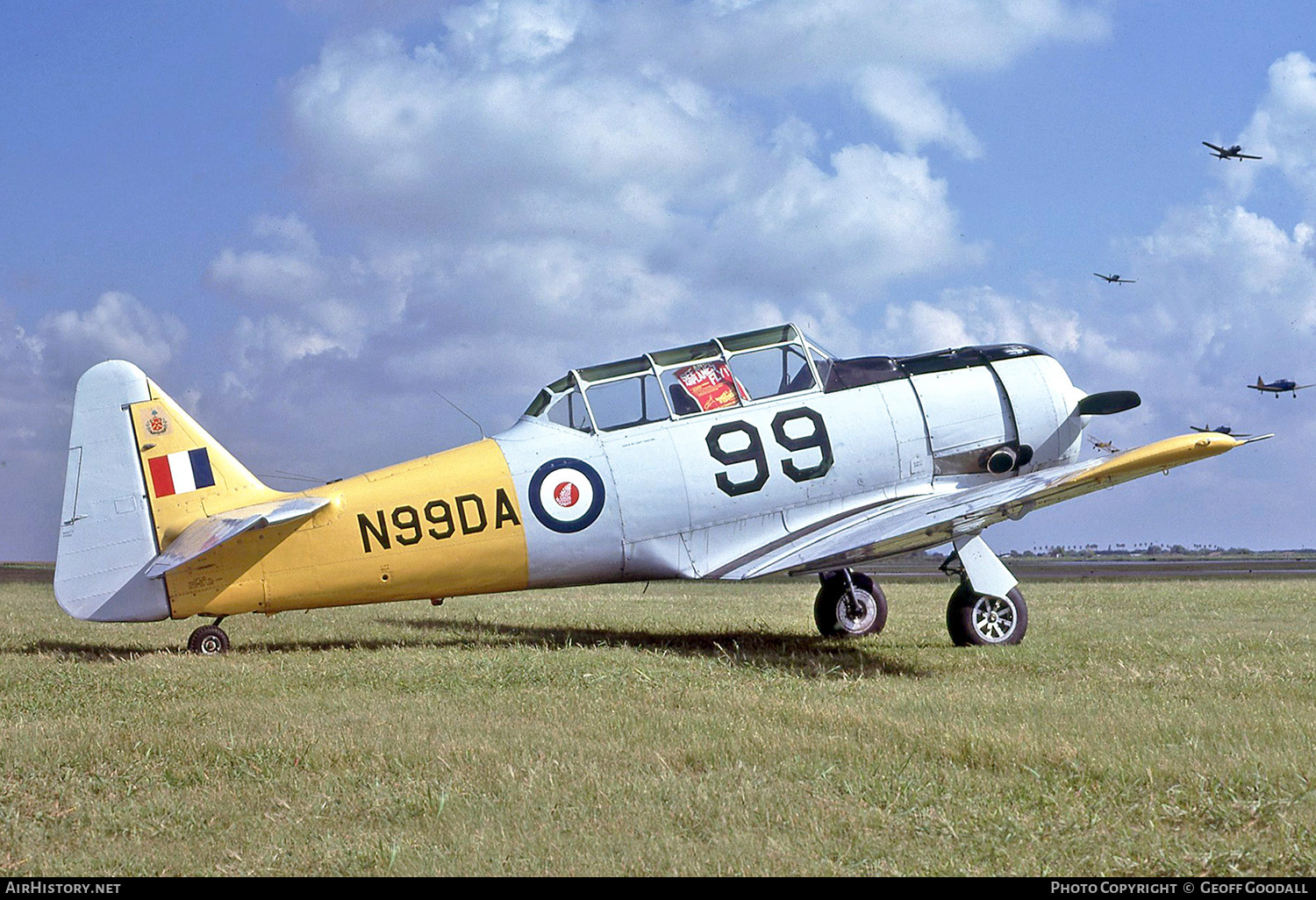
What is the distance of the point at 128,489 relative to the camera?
32.7 ft

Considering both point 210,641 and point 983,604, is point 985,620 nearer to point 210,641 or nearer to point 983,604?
point 983,604

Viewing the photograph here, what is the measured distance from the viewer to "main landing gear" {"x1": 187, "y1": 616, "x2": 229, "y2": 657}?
985 cm

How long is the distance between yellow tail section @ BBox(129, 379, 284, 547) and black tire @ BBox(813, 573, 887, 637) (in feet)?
19.0

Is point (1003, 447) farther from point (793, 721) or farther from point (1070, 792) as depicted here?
point (1070, 792)

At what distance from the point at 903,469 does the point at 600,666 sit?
393 cm

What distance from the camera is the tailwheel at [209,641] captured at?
9852 mm

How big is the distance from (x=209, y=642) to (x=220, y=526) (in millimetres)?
1223

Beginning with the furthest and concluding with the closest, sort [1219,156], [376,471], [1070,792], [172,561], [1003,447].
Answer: [1219,156]
[1003,447]
[376,471]
[172,561]
[1070,792]

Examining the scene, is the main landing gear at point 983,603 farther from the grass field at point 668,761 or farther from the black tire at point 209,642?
the black tire at point 209,642

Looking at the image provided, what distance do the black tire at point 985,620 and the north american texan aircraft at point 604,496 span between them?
0.02m

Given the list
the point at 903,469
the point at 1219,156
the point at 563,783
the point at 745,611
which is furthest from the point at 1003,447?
the point at 1219,156

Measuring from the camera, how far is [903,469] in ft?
34.5

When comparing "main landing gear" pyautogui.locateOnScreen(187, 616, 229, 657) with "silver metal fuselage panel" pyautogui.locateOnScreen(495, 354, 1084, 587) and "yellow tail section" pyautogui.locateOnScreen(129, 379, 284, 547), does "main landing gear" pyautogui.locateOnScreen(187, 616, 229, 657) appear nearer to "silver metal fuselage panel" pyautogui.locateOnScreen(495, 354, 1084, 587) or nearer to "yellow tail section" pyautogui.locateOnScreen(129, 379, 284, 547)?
"yellow tail section" pyautogui.locateOnScreen(129, 379, 284, 547)

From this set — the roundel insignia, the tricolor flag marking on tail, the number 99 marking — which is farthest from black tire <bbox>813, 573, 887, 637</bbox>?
the tricolor flag marking on tail
